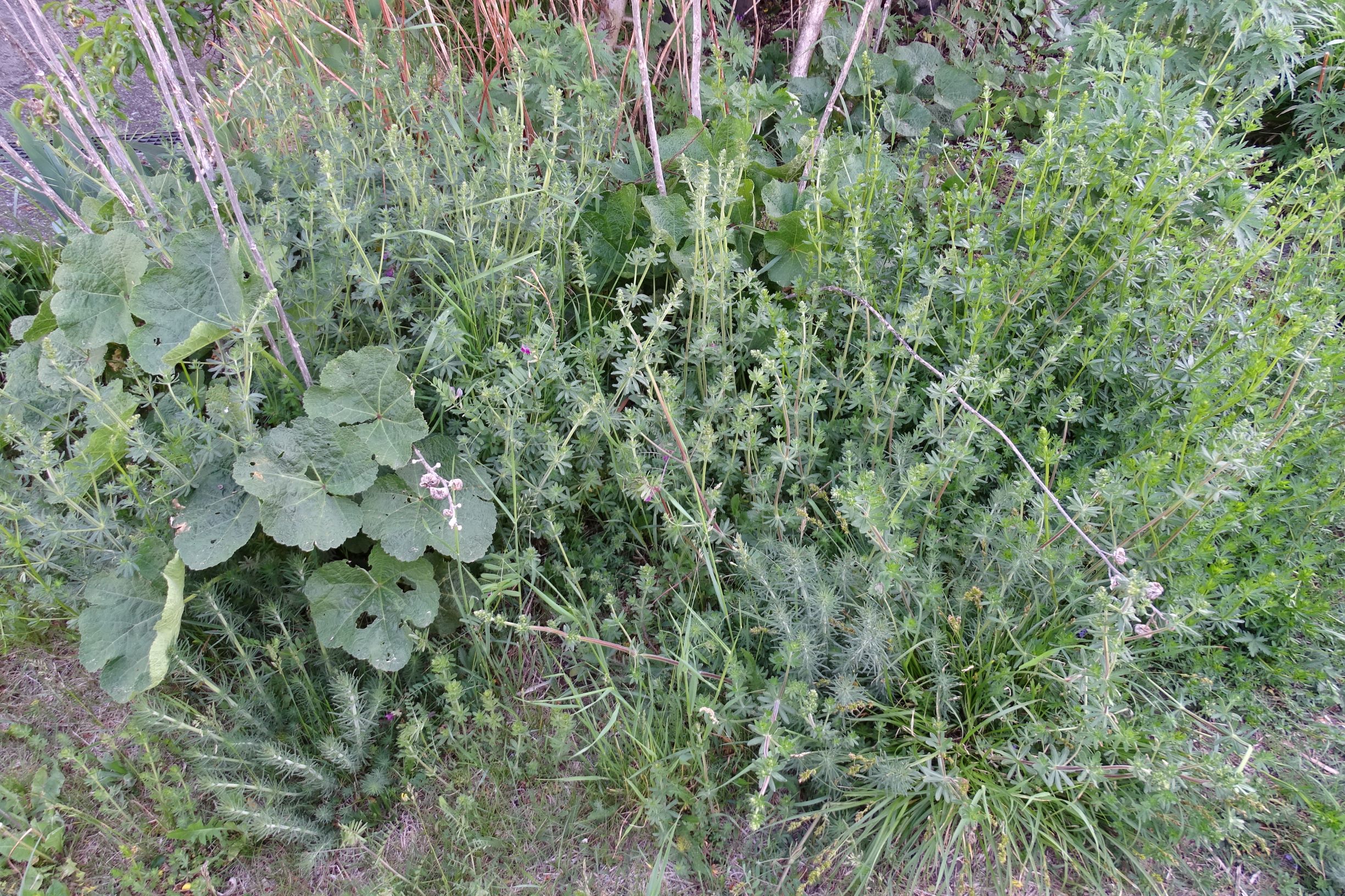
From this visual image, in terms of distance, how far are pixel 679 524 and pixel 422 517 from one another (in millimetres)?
665

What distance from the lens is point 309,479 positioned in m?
1.97

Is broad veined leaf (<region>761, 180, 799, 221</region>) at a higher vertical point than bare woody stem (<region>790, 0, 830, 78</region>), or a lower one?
lower

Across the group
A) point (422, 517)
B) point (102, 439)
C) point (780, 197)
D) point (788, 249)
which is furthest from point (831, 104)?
point (102, 439)

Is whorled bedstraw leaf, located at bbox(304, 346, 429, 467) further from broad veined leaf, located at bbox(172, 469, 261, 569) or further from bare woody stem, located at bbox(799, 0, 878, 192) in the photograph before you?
bare woody stem, located at bbox(799, 0, 878, 192)

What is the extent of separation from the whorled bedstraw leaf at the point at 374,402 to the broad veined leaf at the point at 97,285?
58 centimetres

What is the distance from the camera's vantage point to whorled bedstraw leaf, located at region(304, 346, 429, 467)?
1.97 meters

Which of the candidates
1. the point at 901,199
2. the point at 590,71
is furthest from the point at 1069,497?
the point at 590,71

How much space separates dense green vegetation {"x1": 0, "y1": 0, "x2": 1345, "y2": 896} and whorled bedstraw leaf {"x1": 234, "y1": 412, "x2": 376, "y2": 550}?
0.01m

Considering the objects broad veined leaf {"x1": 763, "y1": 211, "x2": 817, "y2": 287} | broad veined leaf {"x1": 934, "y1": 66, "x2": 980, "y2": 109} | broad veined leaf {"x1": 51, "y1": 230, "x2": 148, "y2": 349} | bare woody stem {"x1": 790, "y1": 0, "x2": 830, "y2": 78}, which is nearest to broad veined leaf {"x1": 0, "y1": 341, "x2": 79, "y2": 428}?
broad veined leaf {"x1": 51, "y1": 230, "x2": 148, "y2": 349}

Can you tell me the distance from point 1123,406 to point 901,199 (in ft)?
3.08

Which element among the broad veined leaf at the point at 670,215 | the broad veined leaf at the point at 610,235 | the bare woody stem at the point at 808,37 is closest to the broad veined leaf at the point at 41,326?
the broad veined leaf at the point at 610,235

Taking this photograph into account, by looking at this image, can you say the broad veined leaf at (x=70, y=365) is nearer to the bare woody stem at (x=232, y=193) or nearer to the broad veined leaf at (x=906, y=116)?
the bare woody stem at (x=232, y=193)

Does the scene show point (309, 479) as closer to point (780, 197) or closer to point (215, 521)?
point (215, 521)

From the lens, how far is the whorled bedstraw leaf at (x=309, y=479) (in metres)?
1.89
